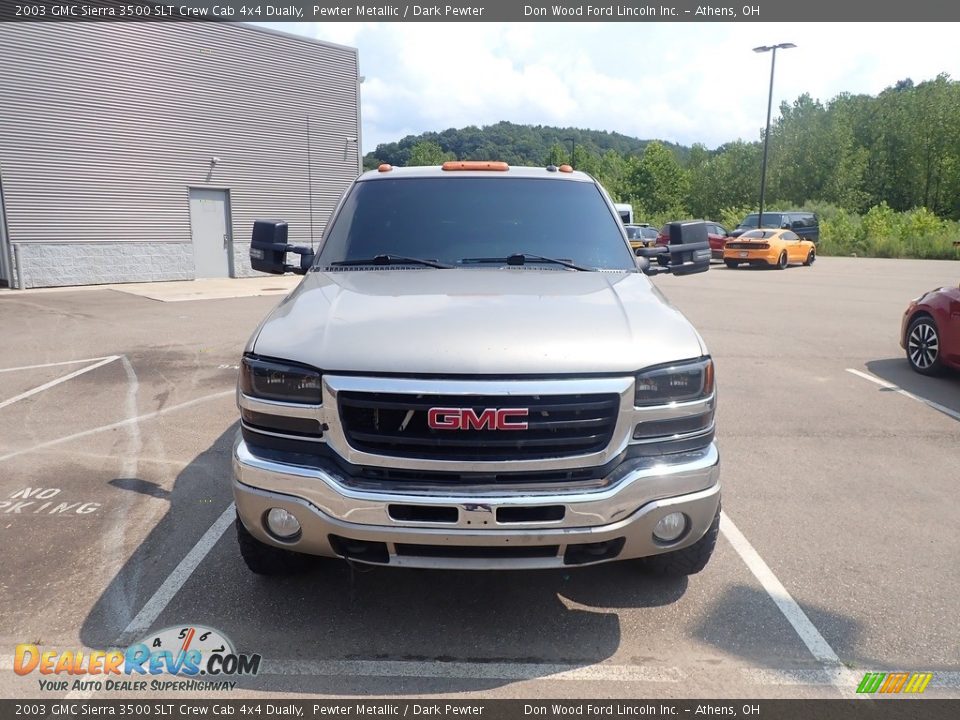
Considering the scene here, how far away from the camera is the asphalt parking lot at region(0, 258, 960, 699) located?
9.82 ft

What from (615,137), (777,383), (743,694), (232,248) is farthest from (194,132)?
(615,137)

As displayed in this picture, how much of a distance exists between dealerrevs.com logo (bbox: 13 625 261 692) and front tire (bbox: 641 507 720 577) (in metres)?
1.88

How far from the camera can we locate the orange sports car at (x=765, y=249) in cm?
2650

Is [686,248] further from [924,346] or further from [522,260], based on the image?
[924,346]

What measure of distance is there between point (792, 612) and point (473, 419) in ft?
6.20

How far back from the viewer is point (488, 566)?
283cm

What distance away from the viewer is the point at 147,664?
304 cm

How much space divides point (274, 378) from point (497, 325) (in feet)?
3.07

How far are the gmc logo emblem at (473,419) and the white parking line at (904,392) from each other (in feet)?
19.5

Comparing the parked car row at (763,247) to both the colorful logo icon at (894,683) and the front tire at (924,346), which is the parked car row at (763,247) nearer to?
the front tire at (924,346)

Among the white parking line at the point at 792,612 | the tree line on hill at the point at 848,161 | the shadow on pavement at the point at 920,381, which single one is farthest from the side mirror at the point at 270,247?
the tree line on hill at the point at 848,161

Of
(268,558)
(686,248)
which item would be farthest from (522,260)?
(268,558)

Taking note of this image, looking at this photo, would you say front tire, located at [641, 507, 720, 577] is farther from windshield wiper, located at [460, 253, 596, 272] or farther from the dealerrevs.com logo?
the dealerrevs.com logo

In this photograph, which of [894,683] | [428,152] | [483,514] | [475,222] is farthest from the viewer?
[428,152]
